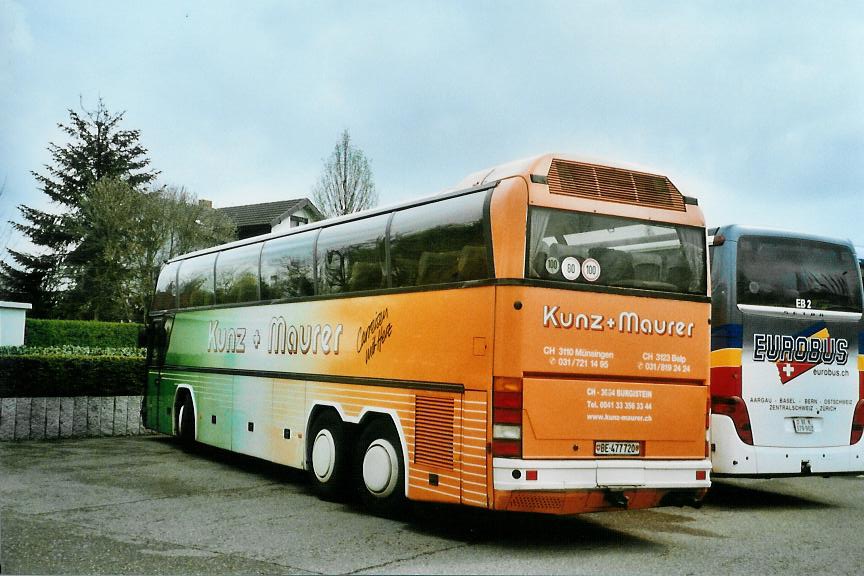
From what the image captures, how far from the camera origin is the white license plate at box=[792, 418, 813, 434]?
439 inches

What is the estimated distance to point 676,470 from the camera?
28.6 feet

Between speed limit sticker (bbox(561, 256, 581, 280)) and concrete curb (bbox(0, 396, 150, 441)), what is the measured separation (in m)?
12.4

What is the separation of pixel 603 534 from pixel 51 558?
5.13m

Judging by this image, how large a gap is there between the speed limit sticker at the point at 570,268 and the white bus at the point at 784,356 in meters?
3.31

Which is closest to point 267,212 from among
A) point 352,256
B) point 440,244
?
point 352,256

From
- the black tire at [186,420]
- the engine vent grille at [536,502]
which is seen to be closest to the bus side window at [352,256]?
the engine vent grille at [536,502]

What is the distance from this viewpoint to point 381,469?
977 cm

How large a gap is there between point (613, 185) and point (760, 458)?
13.6 feet

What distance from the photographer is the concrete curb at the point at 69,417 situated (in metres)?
16.9

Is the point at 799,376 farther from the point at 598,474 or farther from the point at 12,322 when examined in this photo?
the point at 12,322

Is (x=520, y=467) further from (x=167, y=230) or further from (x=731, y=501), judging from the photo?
(x=167, y=230)

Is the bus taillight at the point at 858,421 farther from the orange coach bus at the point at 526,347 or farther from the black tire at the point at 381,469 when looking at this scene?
the black tire at the point at 381,469

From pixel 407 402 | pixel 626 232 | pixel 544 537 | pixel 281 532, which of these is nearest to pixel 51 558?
pixel 281 532

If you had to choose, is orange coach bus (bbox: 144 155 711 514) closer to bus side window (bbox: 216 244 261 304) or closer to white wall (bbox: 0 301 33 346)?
bus side window (bbox: 216 244 261 304)
